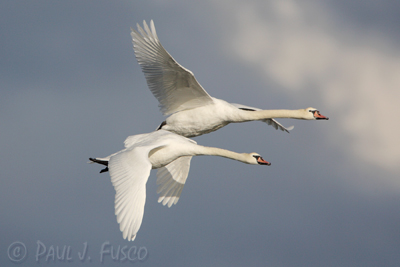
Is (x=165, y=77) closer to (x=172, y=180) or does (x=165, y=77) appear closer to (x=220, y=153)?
(x=220, y=153)

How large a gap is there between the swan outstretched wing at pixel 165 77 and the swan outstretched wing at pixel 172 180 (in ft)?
7.25

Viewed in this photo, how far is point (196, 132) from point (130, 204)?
197 inches

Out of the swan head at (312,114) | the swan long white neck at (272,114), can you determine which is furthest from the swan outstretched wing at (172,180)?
the swan head at (312,114)

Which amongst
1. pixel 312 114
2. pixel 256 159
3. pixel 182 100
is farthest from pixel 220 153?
pixel 312 114

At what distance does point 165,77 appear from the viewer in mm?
20328

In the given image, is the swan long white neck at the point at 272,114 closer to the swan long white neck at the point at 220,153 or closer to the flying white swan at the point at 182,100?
the flying white swan at the point at 182,100

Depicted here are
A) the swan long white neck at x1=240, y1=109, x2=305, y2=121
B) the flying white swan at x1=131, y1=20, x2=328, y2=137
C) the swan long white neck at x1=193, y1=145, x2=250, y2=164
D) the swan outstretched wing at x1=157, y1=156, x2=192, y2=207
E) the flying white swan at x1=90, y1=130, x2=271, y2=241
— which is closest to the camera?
the flying white swan at x1=90, y1=130, x2=271, y2=241

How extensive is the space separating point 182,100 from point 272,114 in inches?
109

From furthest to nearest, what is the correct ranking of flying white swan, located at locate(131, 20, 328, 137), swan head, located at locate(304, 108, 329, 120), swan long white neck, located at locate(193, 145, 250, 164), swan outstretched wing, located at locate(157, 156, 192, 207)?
1. swan outstretched wing, located at locate(157, 156, 192, 207)
2. swan head, located at locate(304, 108, 329, 120)
3. flying white swan, located at locate(131, 20, 328, 137)
4. swan long white neck, located at locate(193, 145, 250, 164)

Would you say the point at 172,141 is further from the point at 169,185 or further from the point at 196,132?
the point at 169,185

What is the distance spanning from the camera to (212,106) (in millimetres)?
20797

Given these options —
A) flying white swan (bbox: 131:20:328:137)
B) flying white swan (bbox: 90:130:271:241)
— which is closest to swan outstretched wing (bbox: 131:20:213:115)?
flying white swan (bbox: 131:20:328:137)

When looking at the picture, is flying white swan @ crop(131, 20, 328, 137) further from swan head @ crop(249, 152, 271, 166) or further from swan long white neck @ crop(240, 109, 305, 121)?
swan head @ crop(249, 152, 271, 166)

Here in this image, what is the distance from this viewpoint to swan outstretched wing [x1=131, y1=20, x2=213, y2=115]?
778 inches
